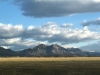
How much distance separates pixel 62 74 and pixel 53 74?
1855 millimetres

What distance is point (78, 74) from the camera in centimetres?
4022

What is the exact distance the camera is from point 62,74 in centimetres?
4044

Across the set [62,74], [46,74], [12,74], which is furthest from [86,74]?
[12,74]

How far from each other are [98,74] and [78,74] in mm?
3371

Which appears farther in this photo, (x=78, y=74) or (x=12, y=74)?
(x=78, y=74)

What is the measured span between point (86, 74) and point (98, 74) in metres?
2.04

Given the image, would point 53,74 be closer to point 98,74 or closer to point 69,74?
point 69,74

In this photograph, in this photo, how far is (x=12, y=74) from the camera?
3744cm

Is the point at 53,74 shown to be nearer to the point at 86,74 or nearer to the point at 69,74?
the point at 69,74

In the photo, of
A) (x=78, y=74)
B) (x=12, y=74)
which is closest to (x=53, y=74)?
(x=78, y=74)

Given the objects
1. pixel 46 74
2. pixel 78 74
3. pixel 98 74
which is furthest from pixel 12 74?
pixel 98 74

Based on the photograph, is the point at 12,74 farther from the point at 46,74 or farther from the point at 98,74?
the point at 98,74

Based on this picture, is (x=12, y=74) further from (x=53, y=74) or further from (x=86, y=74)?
(x=86, y=74)

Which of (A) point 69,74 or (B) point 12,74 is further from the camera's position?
(A) point 69,74
